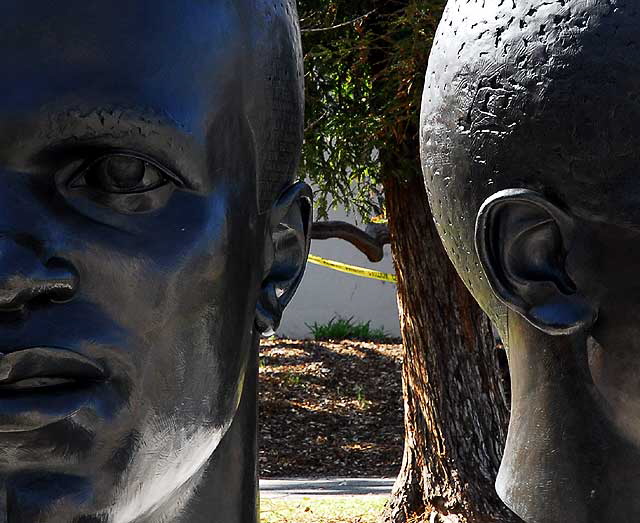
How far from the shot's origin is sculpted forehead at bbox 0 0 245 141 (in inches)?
90.1

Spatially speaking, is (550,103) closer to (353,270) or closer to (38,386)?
(38,386)

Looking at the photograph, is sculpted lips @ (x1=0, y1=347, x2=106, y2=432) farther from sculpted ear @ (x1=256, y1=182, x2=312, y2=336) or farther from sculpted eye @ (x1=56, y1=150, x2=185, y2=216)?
sculpted ear @ (x1=256, y1=182, x2=312, y2=336)

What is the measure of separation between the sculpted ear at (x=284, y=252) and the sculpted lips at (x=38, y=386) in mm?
547

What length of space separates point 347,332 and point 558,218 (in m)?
13.6

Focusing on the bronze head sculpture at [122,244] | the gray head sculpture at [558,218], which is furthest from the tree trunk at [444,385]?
the bronze head sculpture at [122,244]

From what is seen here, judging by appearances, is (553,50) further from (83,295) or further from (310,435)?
(310,435)

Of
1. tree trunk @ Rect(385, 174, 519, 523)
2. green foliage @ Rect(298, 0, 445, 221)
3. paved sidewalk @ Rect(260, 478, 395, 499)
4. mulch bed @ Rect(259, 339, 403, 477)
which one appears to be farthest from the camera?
mulch bed @ Rect(259, 339, 403, 477)

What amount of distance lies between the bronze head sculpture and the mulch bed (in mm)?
9323

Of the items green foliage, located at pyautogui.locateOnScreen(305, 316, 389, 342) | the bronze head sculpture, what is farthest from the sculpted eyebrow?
green foliage, located at pyautogui.locateOnScreen(305, 316, 389, 342)

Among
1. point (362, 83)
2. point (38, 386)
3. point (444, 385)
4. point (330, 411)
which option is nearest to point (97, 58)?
point (38, 386)

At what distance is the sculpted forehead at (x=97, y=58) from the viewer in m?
2.29

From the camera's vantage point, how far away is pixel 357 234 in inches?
464

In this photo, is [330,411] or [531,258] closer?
[531,258]

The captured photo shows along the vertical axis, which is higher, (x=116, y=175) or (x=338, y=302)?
(x=116, y=175)
